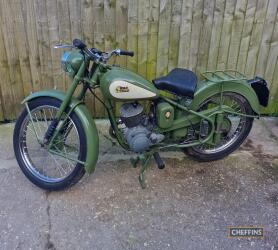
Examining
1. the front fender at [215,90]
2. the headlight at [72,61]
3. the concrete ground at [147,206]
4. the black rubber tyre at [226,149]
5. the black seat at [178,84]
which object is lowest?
the concrete ground at [147,206]

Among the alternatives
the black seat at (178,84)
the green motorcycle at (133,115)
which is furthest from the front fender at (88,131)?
the black seat at (178,84)

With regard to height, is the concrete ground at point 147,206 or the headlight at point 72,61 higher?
the headlight at point 72,61

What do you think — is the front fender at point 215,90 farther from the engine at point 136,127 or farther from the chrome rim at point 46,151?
the chrome rim at point 46,151

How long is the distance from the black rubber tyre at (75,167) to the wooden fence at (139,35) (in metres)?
0.99

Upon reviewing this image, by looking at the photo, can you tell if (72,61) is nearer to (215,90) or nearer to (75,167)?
(75,167)

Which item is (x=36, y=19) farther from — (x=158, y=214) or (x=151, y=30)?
(x=158, y=214)

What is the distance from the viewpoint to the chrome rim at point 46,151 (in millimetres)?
2844

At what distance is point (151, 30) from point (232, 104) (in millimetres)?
1185

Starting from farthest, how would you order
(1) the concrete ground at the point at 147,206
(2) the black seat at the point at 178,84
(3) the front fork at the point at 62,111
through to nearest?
(2) the black seat at the point at 178,84 < (3) the front fork at the point at 62,111 < (1) the concrete ground at the point at 147,206

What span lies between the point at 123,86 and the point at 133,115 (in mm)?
300

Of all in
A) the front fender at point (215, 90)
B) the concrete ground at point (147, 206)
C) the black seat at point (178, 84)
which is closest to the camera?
the concrete ground at point (147, 206)

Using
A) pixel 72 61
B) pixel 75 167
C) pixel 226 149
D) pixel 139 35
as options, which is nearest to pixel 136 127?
pixel 75 167

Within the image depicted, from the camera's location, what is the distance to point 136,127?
2854 mm

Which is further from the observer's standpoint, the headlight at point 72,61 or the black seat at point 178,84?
the black seat at point 178,84
